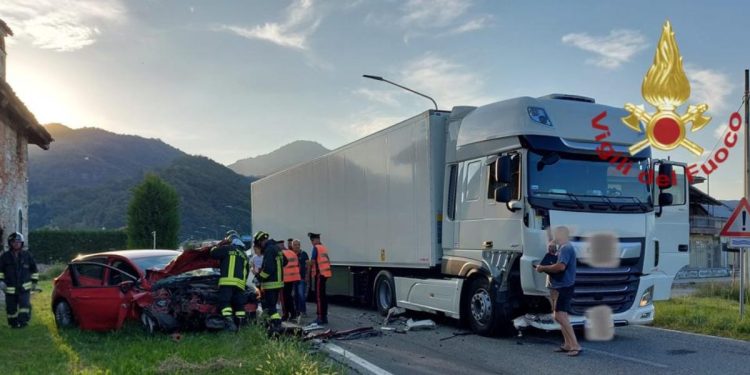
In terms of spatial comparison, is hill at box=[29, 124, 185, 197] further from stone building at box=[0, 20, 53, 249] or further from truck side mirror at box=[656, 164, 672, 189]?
truck side mirror at box=[656, 164, 672, 189]

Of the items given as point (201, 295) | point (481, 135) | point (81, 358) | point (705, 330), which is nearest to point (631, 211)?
point (481, 135)

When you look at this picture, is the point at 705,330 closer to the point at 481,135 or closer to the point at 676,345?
the point at 676,345

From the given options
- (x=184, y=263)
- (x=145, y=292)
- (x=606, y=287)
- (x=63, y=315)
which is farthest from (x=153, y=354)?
(x=606, y=287)

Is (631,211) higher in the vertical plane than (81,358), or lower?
higher

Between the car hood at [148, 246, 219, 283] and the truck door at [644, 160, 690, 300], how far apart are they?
22.3 feet

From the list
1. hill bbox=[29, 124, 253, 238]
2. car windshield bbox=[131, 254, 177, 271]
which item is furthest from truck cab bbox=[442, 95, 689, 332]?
hill bbox=[29, 124, 253, 238]

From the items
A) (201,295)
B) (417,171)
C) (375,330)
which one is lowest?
(375,330)

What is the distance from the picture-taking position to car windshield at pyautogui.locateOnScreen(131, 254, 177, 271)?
420 inches

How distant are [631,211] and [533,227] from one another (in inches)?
62.9

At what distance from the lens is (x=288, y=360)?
6809mm

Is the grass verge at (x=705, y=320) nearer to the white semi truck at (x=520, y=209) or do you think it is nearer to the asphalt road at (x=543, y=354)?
the asphalt road at (x=543, y=354)

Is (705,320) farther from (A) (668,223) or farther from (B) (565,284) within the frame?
(B) (565,284)

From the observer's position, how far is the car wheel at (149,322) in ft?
31.8

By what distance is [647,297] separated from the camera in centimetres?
957
